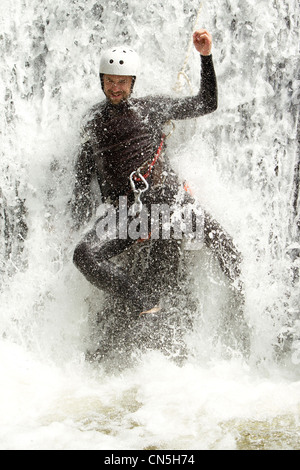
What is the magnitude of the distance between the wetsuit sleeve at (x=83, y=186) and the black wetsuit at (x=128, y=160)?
14mm

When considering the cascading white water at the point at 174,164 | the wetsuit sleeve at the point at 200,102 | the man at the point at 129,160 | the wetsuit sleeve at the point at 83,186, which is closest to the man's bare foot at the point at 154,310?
the man at the point at 129,160

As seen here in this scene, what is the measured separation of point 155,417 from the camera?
2881 millimetres

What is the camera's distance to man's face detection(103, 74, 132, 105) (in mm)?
3273

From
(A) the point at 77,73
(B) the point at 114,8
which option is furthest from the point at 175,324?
(B) the point at 114,8

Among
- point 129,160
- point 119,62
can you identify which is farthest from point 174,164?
point 119,62

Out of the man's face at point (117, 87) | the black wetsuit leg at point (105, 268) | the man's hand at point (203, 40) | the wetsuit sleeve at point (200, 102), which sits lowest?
the black wetsuit leg at point (105, 268)

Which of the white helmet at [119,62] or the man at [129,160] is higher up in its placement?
the white helmet at [119,62]

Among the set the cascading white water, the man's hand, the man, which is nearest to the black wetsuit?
the man

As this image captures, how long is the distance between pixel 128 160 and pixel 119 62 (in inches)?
24.3

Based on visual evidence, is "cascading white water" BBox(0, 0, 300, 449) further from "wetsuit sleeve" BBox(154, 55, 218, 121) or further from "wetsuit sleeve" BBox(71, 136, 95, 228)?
"wetsuit sleeve" BBox(154, 55, 218, 121)

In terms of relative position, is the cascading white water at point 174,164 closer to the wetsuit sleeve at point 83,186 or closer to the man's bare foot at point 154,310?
the wetsuit sleeve at point 83,186

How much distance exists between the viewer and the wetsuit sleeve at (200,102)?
10.3 feet

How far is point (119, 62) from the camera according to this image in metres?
3.22

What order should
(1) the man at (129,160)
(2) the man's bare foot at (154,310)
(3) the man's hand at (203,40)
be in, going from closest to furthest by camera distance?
(3) the man's hand at (203,40) < (1) the man at (129,160) < (2) the man's bare foot at (154,310)
